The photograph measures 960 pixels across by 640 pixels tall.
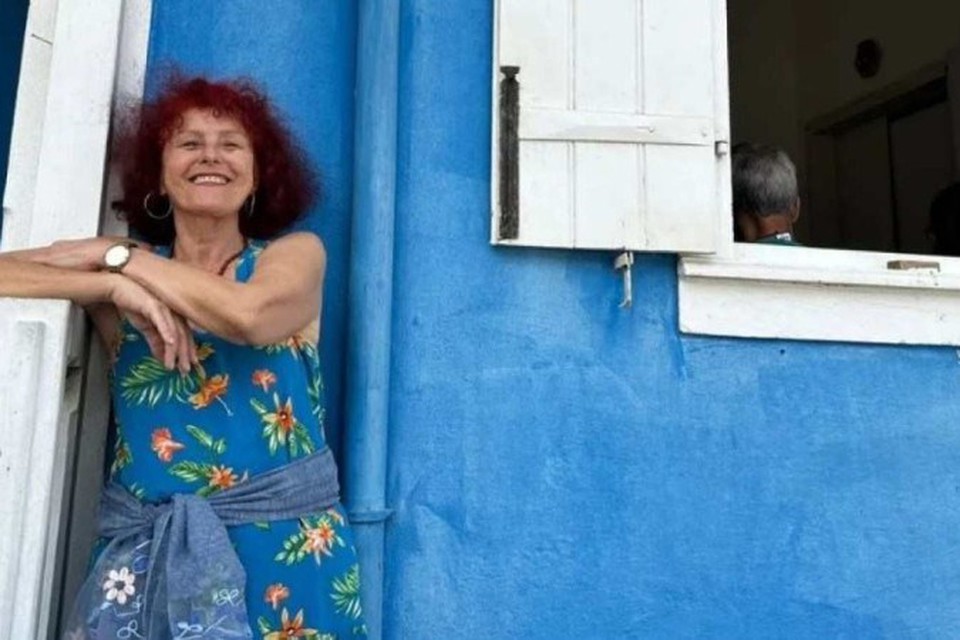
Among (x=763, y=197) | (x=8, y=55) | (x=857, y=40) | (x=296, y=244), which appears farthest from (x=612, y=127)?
(x=857, y=40)

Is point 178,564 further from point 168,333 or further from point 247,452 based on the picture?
point 168,333

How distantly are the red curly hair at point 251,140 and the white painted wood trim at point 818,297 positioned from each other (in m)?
0.93

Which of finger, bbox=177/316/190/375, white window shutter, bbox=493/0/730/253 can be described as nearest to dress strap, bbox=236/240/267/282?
finger, bbox=177/316/190/375

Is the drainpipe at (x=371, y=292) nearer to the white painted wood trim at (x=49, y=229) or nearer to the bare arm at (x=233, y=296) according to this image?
the bare arm at (x=233, y=296)

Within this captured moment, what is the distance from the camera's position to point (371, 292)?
229 cm

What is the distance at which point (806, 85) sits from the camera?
19.5 ft

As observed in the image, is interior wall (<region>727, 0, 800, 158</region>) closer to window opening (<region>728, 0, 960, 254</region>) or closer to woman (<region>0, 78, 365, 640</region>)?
window opening (<region>728, 0, 960, 254</region>)

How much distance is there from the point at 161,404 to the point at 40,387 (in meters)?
0.21

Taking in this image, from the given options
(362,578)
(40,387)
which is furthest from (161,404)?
(362,578)

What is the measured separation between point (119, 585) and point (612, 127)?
1.46m

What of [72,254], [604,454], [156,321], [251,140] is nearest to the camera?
[156,321]

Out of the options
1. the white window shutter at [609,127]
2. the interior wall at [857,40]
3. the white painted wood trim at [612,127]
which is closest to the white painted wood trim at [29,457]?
the white window shutter at [609,127]

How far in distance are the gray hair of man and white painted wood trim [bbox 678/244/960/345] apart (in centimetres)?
29

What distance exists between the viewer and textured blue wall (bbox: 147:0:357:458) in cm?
237
